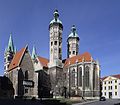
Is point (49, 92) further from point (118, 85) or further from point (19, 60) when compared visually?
point (118, 85)

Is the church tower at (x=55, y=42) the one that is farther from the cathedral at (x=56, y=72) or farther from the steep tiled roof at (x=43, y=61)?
the steep tiled roof at (x=43, y=61)

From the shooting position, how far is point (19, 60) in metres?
70.8

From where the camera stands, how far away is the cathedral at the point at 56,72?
71.8m

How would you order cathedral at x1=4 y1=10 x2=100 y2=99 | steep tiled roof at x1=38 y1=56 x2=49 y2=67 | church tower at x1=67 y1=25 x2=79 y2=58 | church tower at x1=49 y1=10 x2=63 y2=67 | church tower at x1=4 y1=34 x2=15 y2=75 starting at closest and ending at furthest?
cathedral at x1=4 y1=10 x2=100 y2=99 → church tower at x1=49 y1=10 x2=63 y2=67 → steep tiled roof at x1=38 y1=56 x2=49 y2=67 → church tower at x1=67 y1=25 x2=79 y2=58 → church tower at x1=4 y1=34 x2=15 y2=75

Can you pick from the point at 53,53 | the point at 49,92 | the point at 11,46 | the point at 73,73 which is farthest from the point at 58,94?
the point at 11,46

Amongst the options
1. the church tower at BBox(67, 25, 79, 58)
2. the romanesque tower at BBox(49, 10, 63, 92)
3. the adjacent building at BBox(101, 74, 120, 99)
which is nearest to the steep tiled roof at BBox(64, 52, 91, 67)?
the romanesque tower at BBox(49, 10, 63, 92)

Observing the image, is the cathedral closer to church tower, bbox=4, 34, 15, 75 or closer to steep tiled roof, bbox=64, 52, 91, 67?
steep tiled roof, bbox=64, 52, 91, 67

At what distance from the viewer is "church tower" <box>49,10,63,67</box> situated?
317 ft

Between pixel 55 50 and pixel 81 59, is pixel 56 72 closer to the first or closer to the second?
pixel 55 50

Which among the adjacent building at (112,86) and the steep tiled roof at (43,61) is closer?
the steep tiled roof at (43,61)

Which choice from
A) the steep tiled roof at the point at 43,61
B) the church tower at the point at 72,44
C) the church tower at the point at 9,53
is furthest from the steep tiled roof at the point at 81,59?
the church tower at the point at 9,53

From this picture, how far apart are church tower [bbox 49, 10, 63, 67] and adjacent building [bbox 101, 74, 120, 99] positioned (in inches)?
1255

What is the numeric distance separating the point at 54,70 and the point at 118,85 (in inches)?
1350

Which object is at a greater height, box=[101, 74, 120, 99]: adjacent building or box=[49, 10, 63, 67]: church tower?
box=[49, 10, 63, 67]: church tower
